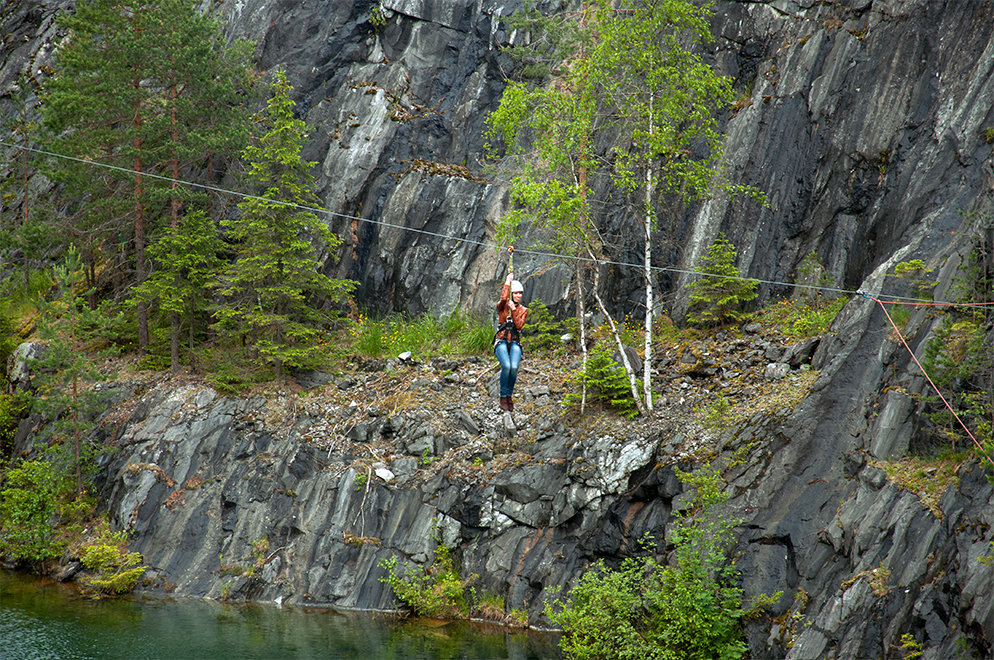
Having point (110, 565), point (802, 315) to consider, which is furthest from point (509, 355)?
point (110, 565)

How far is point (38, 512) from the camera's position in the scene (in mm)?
16562

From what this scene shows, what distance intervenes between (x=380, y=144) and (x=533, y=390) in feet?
33.0

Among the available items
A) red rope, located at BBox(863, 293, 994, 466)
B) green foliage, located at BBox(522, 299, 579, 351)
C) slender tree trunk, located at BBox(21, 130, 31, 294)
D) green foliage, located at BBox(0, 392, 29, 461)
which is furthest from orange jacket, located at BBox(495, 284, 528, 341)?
slender tree trunk, located at BBox(21, 130, 31, 294)

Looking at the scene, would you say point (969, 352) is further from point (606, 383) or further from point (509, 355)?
point (509, 355)

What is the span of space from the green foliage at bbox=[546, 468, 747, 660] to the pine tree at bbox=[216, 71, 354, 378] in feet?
30.6

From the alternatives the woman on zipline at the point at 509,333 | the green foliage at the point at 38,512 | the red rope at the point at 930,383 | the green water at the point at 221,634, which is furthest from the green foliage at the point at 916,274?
the green foliage at the point at 38,512

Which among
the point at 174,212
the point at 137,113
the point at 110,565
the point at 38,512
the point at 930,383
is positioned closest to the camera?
the point at 930,383

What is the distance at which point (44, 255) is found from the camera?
64.8ft

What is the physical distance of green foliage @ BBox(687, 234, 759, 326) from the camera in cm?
1540

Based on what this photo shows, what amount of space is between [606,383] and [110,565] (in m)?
11.2

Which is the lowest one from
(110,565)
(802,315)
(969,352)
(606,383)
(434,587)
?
(110,565)

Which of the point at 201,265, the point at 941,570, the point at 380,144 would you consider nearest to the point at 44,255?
the point at 201,265

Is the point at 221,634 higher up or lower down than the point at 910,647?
lower down

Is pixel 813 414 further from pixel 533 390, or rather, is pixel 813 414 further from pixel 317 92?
pixel 317 92
